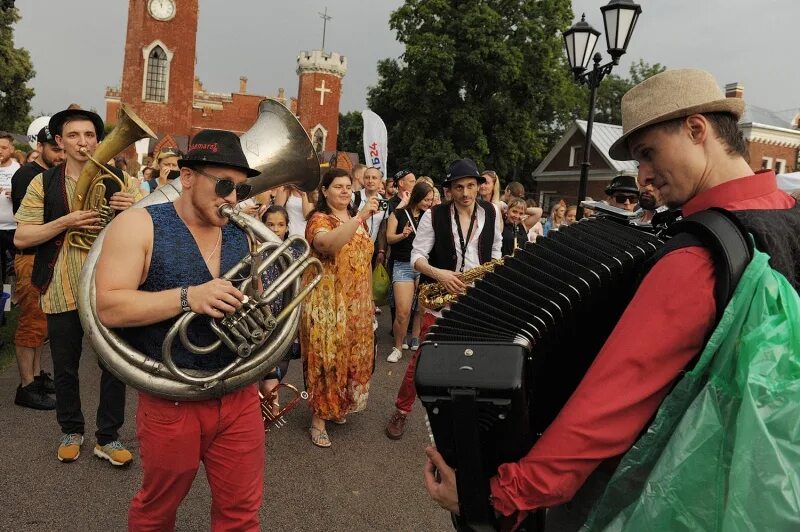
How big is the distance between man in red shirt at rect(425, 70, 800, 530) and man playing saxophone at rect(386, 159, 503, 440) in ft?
9.92

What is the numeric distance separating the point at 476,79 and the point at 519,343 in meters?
31.4

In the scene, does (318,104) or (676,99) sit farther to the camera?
(318,104)

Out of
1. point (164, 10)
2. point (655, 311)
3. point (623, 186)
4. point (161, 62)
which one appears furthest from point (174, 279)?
point (164, 10)

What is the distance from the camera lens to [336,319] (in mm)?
4512

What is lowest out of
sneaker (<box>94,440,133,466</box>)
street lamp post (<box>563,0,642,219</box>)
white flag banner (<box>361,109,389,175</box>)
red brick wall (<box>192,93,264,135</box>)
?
sneaker (<box>94,440,133,466</box>)

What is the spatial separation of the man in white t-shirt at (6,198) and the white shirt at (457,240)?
4292 millimetres

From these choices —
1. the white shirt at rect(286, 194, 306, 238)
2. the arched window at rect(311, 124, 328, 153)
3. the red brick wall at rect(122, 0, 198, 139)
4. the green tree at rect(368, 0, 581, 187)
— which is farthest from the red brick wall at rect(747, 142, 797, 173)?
the red brick wall at rect(122, 0, 198, 139)

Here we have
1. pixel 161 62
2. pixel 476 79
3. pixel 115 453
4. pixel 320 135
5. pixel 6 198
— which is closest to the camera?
pixel 115 453

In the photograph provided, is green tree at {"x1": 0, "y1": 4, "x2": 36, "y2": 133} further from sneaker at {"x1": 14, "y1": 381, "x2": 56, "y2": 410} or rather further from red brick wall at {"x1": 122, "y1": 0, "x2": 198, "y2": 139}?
sneaker at {"x1": 14, "y1": 381, "x2": 56, "y2": 410}

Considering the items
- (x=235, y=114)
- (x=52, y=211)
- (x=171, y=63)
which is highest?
(x=171, y=63)

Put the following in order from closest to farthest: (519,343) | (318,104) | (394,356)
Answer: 1. (519,343)
2. (394,356)
3. (318,104)

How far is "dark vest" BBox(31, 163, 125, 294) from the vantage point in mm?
3908

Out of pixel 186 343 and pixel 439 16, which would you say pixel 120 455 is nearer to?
pixel 186 343

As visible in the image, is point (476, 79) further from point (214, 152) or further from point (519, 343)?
point (519, 343)
